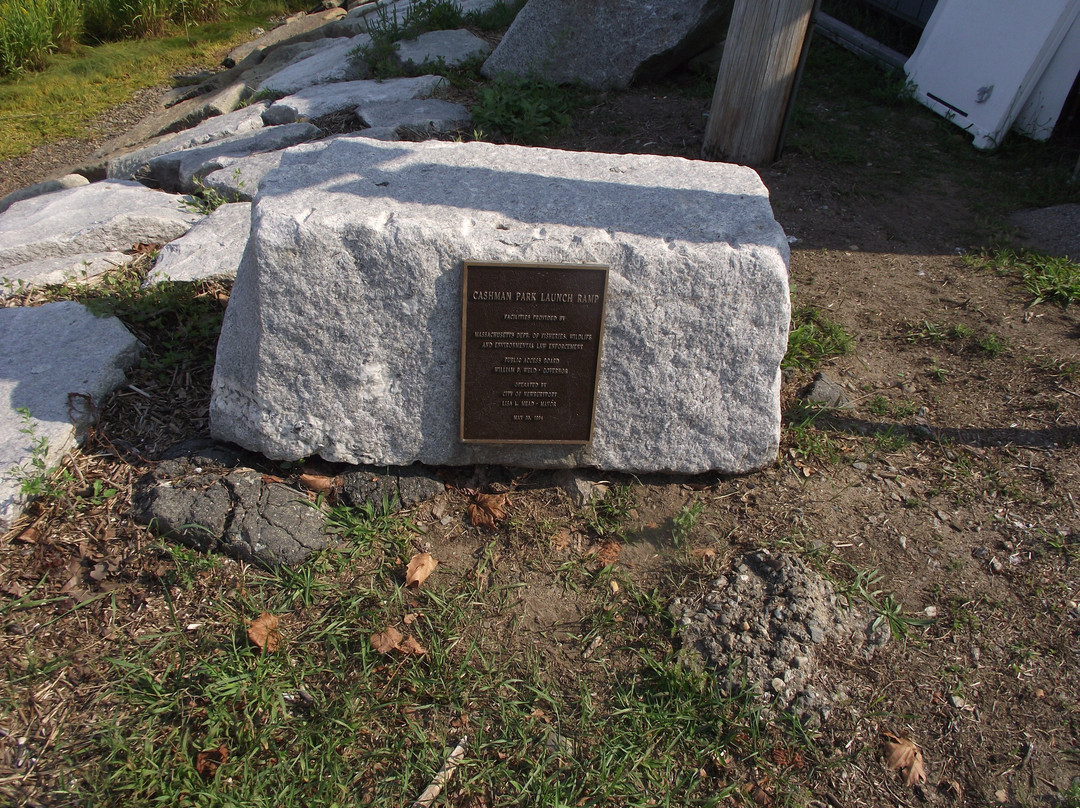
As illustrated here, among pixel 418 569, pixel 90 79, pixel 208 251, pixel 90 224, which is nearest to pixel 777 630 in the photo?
pixel 418 569

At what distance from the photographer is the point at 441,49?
240 inches

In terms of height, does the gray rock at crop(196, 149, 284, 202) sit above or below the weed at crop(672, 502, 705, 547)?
above

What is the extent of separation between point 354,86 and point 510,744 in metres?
5.21

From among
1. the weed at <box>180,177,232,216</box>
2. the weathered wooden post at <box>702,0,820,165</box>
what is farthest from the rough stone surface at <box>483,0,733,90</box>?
the weed at <box>180,177,232,216</box>

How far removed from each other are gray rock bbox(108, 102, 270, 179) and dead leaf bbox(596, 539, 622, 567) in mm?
4370

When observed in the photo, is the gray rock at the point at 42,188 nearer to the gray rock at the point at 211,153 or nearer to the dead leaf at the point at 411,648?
the gray rock at the point at 211,153

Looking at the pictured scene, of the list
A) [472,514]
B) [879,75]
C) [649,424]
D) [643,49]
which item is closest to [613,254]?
[649,424]

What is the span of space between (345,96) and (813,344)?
4025mm

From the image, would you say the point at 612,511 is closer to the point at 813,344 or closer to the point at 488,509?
the point at 488,509

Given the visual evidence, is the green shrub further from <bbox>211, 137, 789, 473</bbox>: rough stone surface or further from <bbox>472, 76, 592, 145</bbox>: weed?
<bbox>211, 137, 789, 473</bbox>: rough stone surface

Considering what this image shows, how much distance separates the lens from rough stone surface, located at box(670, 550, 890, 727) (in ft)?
7.34

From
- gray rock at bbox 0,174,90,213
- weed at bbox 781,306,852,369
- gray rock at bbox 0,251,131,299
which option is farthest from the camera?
gray rock at bbox 0,174,90,213

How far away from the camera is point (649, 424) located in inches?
106

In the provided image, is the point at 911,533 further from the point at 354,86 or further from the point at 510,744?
the point at 354,86
